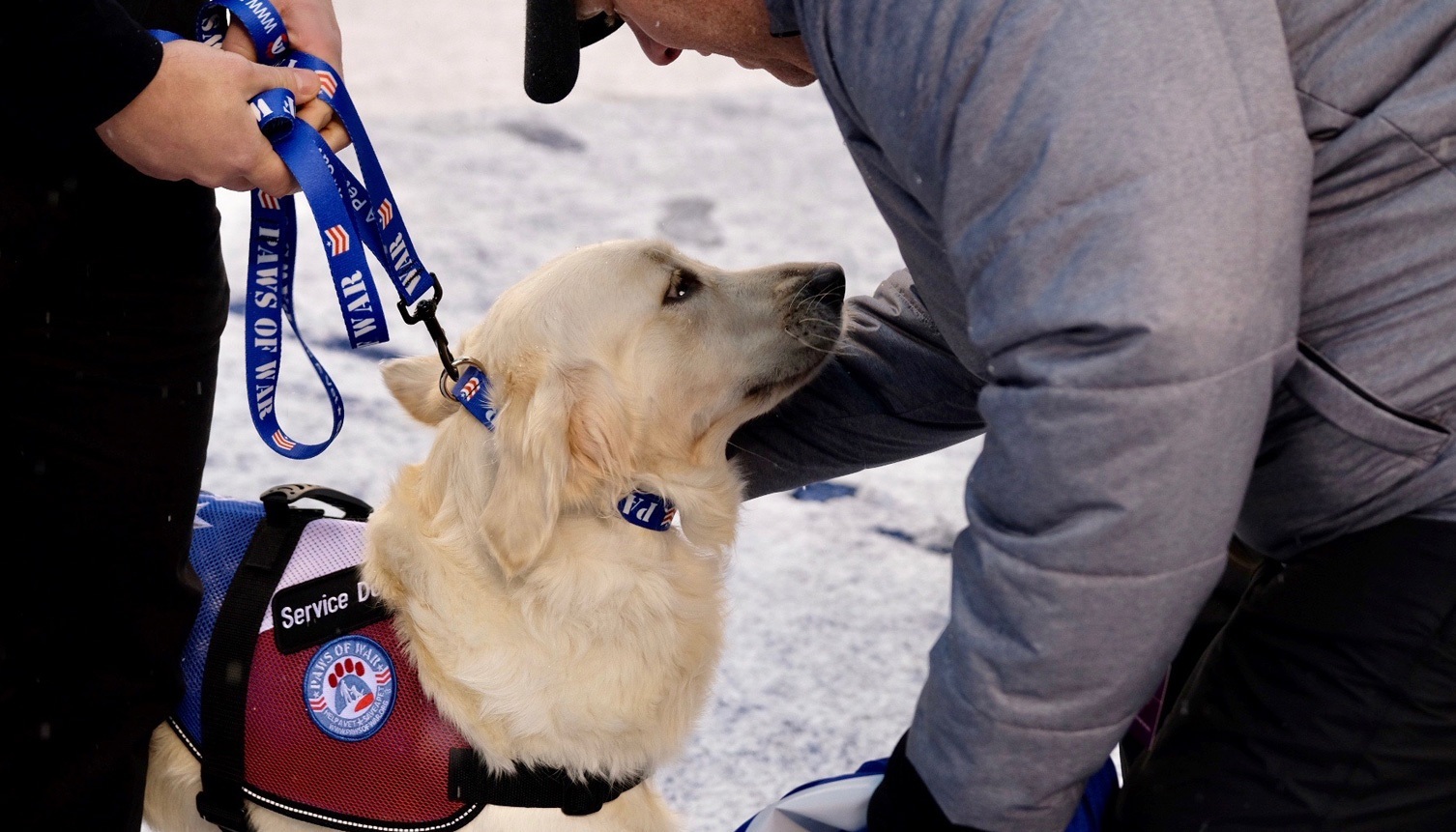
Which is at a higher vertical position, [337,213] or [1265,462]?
[337,213]

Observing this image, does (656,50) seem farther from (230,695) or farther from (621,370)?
(230,695)

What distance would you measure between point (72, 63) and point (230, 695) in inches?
34.9

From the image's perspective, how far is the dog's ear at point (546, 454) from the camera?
1.72m

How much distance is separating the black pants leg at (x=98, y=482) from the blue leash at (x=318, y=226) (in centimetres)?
8

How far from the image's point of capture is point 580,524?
6.20 feet

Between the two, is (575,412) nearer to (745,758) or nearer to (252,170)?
(252,170)

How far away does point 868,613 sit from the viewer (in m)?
3.04

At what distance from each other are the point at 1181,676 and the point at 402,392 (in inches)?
50.8

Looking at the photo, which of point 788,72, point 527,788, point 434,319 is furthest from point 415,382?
point 788,72

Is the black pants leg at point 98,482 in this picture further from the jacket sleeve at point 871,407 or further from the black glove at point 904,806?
the black glove at point 904,806

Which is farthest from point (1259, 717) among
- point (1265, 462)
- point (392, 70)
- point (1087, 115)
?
point (392, 70)

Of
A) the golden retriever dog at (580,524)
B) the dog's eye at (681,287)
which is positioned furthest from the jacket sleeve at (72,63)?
the dog's eye at (681,287)

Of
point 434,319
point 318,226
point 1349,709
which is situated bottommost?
point 1349,709

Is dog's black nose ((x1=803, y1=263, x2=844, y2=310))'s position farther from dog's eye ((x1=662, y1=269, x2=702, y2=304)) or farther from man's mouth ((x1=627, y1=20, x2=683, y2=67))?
man's mouth ((x1=627, y1=20, x2=683, y2=67))
